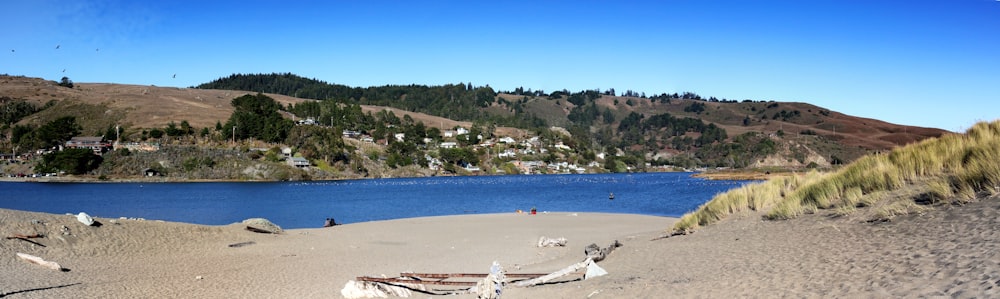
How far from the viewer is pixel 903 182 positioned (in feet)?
44.0

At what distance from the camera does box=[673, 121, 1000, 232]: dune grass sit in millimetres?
10641

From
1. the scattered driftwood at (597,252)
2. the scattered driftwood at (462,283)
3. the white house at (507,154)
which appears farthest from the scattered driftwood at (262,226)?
the white house at (507,154)

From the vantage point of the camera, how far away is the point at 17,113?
482 ft

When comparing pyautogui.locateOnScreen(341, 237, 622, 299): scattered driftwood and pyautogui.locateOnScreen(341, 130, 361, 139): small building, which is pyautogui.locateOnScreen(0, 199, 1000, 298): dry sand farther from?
pyautogui.locateOnScreen(341, 130, 361, 139): small building

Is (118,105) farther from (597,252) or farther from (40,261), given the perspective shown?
(597,252)

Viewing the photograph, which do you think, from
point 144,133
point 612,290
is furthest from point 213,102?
point 612,290

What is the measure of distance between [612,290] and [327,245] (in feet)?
→ 49.5

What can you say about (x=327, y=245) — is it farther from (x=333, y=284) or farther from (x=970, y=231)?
(x=970, y=231)

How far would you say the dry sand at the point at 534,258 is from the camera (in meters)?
8.16

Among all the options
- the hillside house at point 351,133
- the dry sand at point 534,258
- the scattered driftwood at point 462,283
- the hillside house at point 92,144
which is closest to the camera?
the dry sand at point 534,258

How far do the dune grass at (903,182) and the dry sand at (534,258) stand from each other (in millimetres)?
589

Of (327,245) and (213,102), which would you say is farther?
(213,102)

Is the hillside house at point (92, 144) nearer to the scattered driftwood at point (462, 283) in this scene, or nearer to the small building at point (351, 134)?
the small building at point (351, 134)

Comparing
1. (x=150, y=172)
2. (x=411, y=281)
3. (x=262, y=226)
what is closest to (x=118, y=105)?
(x=150, y=172)
